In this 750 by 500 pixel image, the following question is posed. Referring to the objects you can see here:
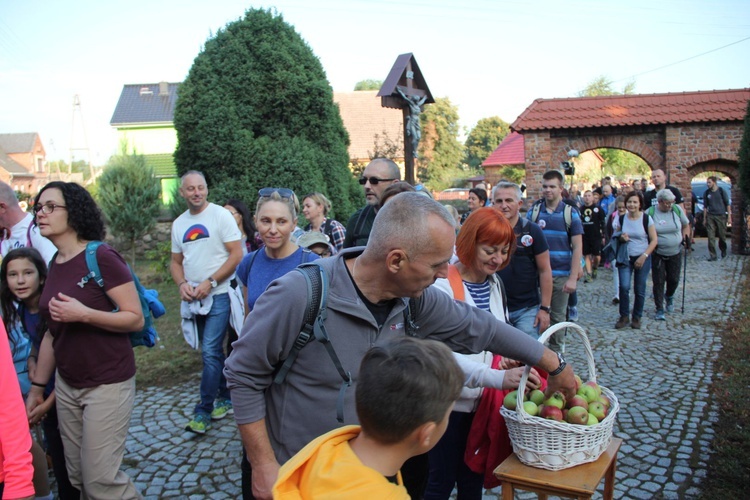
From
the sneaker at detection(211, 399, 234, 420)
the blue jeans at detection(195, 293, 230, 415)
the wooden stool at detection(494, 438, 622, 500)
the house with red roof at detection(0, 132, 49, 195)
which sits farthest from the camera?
the house with red roof at detection(0, 132, 49, 195)

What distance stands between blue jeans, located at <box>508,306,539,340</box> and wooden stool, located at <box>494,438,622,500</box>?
7.53 ft

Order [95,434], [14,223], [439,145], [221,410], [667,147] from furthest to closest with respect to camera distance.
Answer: [439,145]
[667,147]
[221,410]
[14,223]
[95,434]

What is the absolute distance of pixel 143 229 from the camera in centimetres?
1591

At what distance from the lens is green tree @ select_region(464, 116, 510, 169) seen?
267ft

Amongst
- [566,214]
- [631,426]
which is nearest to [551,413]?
[631,426]

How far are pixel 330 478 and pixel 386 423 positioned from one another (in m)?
0.22

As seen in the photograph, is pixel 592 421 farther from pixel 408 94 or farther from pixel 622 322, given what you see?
pixel 408 94

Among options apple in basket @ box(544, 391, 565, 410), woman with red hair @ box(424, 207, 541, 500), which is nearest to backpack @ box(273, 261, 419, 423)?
woman with red hair @ box(424, 207, 541, 500)

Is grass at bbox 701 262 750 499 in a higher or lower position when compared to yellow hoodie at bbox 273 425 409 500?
lower

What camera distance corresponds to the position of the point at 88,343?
10.9 ft

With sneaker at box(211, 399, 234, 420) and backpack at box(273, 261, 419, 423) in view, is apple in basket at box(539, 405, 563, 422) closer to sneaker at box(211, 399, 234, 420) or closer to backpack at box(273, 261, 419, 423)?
backpack at box(273, 261, 419, 423)

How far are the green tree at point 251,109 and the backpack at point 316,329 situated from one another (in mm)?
7817

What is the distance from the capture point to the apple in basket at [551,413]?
103 inches

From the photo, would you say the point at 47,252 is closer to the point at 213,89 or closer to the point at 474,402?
the point at 474,402
